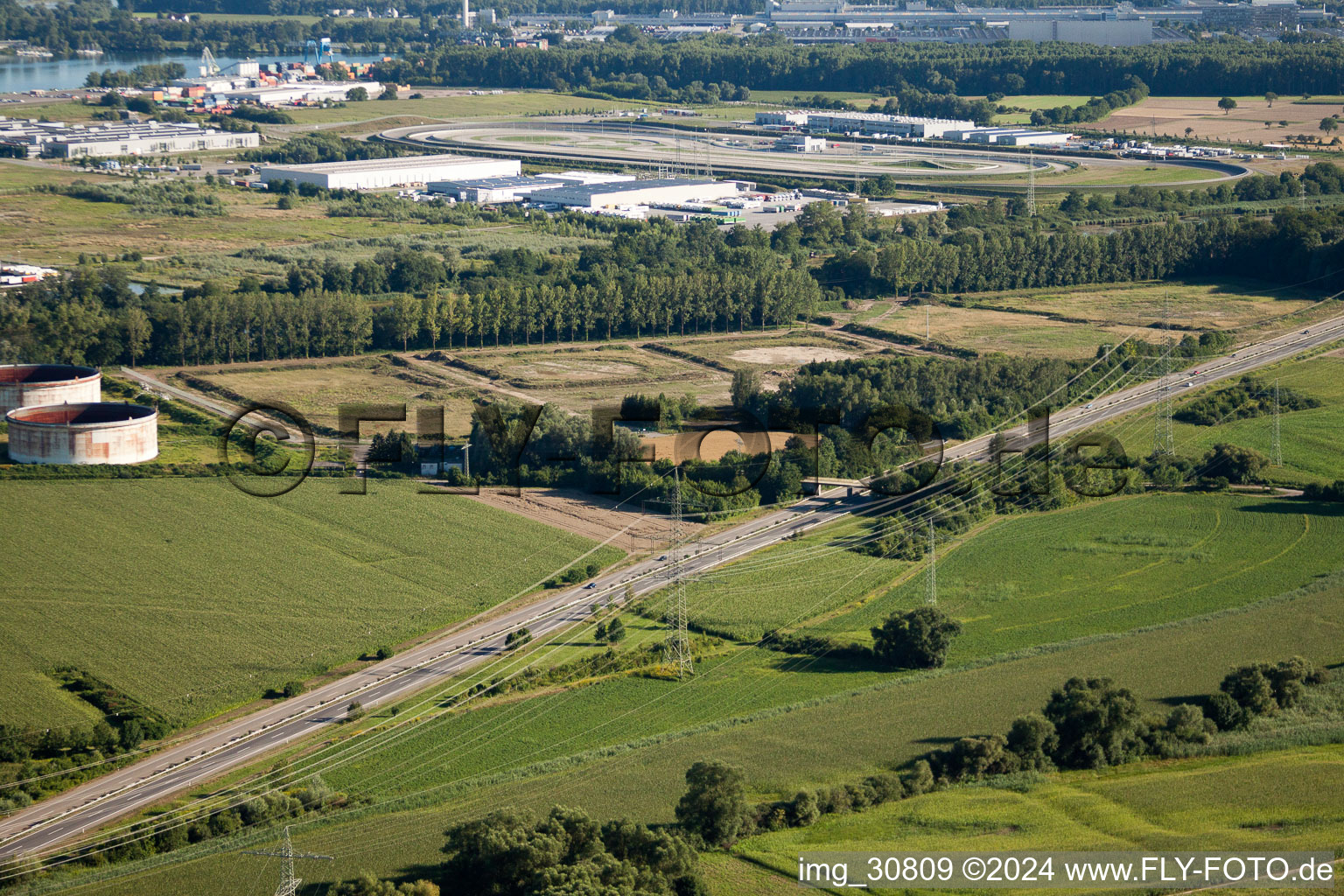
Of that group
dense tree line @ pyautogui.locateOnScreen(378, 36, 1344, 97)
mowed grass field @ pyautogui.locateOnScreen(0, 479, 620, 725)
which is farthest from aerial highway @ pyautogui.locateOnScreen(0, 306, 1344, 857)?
dense tree line @ pyautogui.locateOnScreen(378, 36, 1344, 97)

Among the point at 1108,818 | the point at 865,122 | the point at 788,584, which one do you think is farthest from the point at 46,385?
the point at 865,122

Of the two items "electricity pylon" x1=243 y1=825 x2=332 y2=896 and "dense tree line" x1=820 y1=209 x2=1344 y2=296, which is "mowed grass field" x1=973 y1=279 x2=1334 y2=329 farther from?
"electricity pylon" x1=243 y1=825 x2=332 y2=896

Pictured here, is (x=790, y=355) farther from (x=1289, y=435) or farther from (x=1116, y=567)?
(x=1116, y=567)

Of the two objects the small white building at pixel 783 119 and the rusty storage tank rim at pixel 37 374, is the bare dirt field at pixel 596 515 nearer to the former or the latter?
the rusty storage tank rim at pixel 37 374

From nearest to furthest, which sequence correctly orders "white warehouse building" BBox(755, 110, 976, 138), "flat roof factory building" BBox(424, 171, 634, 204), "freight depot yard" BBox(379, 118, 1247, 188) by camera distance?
1. "flat roof factory building" BBox(424, 171, 634, 204)
2. "freight depot yard" BBox(379, 118, 1247, 188)
3. "white warehouse building" BBox(755, 110, 976, 138)

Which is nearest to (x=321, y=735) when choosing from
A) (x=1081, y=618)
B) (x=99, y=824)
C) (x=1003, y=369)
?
(x=99, y=824)

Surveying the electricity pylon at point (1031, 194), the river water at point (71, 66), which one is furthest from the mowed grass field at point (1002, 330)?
the river water at point (71, 66)

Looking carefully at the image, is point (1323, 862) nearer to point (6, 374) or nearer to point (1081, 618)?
point (1081, 618)
